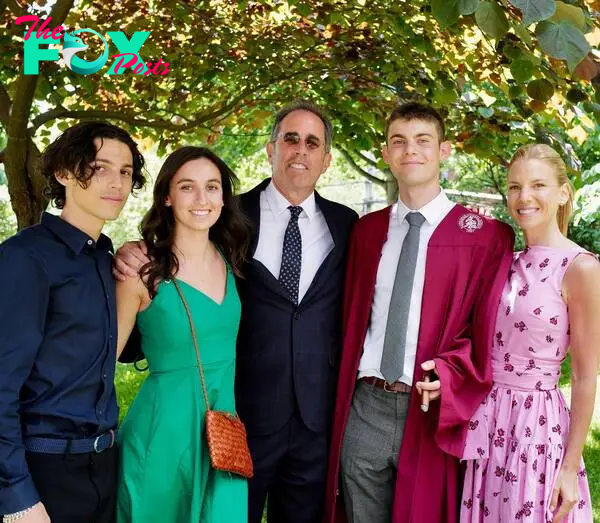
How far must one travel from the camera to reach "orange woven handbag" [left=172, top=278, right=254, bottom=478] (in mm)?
2775

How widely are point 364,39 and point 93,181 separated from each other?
388 centimetres

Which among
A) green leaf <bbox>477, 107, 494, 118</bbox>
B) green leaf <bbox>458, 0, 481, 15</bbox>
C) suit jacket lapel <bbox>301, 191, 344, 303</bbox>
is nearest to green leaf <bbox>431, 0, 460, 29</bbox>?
green leaf <bbox>458, 0, 481, 15</bbox>

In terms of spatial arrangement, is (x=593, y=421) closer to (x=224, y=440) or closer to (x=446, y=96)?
(x=446, y=96)

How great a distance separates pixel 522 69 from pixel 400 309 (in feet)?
3.60

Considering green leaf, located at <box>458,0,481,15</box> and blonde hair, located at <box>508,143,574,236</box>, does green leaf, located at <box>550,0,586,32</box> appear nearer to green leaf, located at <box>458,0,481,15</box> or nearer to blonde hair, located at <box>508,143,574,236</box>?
green leaf, located at <box>458,0,481,15</box>

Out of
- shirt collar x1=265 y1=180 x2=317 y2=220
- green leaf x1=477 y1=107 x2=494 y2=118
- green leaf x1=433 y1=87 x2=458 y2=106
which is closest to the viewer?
shirt collar x1=265 y1=180 x2=317 y2=220

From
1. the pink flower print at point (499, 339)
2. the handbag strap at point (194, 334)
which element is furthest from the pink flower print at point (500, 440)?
the handbag strap at point (194, 334)

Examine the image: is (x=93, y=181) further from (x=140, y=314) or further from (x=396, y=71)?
(x=396, y=71)

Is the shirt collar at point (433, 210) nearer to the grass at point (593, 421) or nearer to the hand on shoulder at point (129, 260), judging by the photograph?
the hand on shoulder at point (129, 260)

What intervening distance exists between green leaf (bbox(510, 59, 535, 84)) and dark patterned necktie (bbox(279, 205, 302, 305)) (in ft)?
3.92

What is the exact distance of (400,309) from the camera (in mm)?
3199

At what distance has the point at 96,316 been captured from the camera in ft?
8.04

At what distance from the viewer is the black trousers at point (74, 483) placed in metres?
2.34

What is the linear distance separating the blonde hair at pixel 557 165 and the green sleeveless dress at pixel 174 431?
1.47 metres
